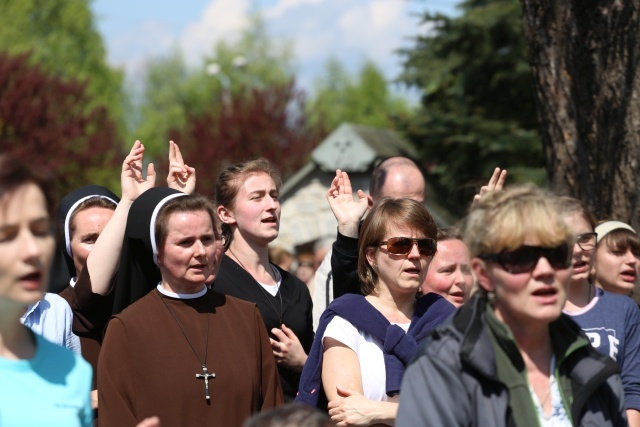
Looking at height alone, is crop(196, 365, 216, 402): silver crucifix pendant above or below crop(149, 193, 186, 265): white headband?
below

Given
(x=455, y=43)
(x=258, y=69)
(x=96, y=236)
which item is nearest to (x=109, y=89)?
(x=258, y=69)

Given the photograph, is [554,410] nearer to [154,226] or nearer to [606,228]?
[154,226]

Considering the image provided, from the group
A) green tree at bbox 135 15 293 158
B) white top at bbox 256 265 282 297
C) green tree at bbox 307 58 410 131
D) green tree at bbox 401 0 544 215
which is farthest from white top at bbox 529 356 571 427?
green tree at bbox 307 58 410 131

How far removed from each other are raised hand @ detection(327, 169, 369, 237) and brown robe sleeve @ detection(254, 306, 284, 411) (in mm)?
784

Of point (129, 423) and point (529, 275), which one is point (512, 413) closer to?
point (529, 275)

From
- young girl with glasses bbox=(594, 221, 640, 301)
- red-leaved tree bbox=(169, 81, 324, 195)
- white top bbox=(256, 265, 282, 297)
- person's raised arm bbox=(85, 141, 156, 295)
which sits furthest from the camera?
red-leaved tree bbox=(169, 81, 324, 195)

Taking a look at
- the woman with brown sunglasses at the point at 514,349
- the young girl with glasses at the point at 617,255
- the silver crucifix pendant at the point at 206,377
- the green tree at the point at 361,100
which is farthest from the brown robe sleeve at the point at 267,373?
the green tree at the point at 361,100

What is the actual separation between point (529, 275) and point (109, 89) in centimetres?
5101

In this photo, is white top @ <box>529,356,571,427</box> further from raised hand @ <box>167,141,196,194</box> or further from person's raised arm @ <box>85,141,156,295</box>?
raised hand @ <box>167,141,196,194</box>

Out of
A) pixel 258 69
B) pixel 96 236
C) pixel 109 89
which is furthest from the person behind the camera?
pixel 258 69

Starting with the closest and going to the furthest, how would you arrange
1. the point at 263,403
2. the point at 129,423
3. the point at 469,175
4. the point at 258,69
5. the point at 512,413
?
1. the point at 512,413
2. the point at 129,423
3. the point at 263,403
4. the point at 469,175
5. the point at 258,69

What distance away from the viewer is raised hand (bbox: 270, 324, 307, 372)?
5.92 meters

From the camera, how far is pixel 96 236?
20.0 ft

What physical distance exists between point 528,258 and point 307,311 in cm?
297
